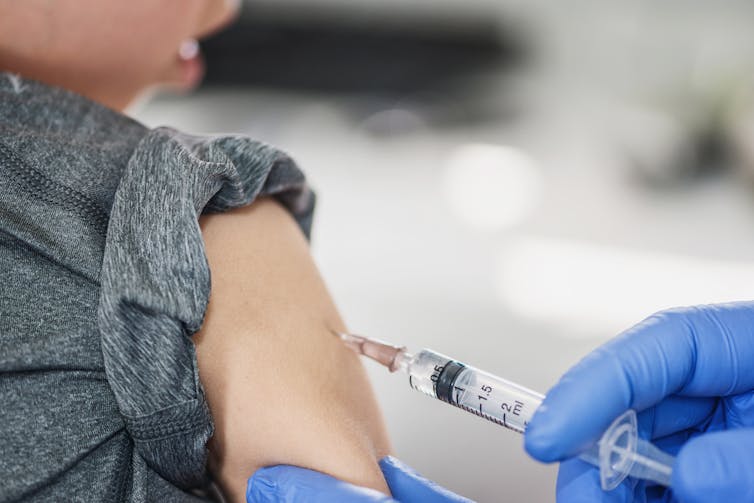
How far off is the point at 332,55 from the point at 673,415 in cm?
362

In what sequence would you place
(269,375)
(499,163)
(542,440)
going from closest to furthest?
(542,440) → (269,375) → (499,163)

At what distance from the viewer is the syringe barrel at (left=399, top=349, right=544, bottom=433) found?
0.75m

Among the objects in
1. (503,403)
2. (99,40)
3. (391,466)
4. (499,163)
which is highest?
(99,40)

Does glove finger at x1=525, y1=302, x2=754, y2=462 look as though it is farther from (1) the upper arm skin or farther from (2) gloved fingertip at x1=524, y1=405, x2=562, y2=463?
(1) the upper arm skin

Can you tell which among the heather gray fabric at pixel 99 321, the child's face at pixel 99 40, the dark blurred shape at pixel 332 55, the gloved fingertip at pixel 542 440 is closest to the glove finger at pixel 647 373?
the gloved fingertip at pixel 542 440

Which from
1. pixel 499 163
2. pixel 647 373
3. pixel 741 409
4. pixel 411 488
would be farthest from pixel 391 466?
pixel 499 163

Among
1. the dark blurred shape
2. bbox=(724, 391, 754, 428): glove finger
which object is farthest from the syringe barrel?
the dark blurred shape

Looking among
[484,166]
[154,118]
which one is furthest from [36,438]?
[154,118]

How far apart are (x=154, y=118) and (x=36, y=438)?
3.24 meters

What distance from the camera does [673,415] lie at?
2.61ft

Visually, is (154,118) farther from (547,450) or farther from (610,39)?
(547,450)

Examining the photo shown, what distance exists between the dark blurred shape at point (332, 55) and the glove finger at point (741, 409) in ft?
11.0

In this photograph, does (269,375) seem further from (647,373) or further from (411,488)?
(647,373)

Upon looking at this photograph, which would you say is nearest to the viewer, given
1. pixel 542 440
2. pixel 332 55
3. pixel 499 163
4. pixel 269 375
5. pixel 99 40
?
pixel 542 440
